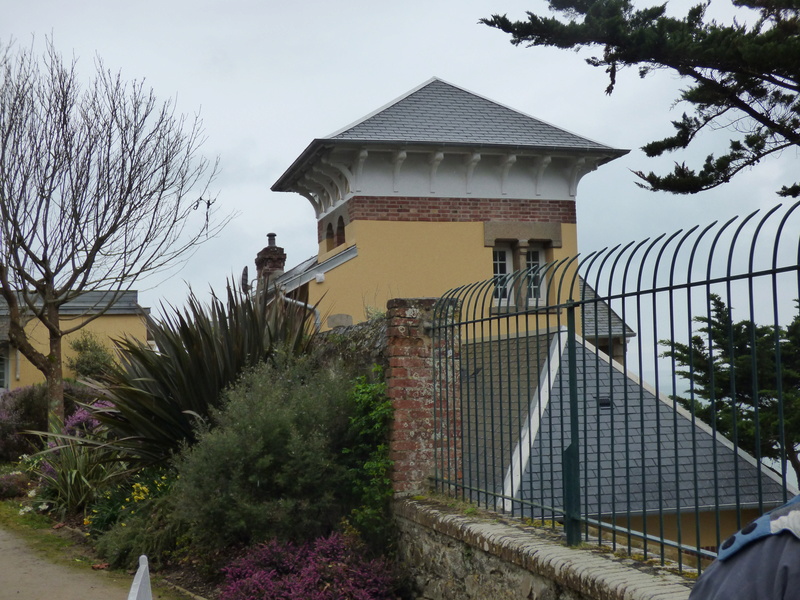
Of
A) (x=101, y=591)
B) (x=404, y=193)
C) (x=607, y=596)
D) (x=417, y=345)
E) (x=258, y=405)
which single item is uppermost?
(x=404, y=193)

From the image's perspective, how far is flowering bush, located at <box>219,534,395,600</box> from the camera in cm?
599

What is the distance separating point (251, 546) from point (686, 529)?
17.8 feet

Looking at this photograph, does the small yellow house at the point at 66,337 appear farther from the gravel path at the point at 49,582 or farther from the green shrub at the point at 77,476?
the gravel path at the point at 49,582

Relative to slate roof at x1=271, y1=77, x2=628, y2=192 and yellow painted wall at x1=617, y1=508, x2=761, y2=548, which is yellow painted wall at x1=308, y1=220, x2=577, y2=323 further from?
yellow painted wall at x1=617, y1=508, x2=761, y2=548

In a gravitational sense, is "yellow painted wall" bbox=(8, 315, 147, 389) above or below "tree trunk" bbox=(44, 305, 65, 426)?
above

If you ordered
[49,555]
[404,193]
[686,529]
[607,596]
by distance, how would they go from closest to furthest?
[607,596]
[49,555]
[686,529]
[404,193]

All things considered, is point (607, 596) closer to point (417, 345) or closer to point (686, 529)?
point (417, 345)

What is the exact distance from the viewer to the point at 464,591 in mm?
5582

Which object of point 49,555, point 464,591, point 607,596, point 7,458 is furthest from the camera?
point 7,458

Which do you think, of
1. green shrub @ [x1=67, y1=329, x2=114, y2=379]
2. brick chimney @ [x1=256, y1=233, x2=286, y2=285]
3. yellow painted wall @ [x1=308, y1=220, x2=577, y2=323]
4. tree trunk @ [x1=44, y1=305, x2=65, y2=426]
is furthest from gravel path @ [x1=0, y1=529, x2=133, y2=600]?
green shrub @ [x1=67, y1=329, x2=114, y2=379]

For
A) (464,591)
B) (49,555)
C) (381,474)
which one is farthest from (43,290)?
(464,591)

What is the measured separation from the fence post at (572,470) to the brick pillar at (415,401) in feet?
5.56

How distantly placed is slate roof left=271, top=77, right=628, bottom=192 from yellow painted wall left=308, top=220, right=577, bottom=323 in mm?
1868

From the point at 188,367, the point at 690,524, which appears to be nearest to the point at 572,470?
the point at 188,367
